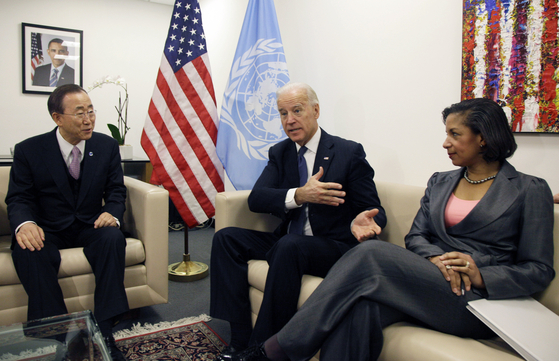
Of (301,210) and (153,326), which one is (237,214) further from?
(153,326)

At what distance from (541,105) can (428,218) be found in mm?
652

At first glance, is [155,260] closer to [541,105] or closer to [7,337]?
[7,337]

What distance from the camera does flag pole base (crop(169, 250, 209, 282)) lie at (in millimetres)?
2752

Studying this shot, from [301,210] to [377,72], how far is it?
3.20ft

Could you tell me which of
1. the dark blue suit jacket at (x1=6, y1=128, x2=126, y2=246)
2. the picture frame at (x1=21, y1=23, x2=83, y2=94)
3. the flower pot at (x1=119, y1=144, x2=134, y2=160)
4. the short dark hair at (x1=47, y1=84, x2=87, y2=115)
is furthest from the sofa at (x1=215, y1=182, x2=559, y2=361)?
the picture frame at (x1=21, y1=23, x2=83, y2=94)

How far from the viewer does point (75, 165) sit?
2.17 meters

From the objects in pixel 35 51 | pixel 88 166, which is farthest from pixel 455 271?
pixel 35 51

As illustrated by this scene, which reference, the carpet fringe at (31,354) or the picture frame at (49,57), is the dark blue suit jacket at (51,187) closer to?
the carpet fringe at (31,354)

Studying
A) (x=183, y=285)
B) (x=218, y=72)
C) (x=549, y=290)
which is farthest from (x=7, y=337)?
(x=218, y=72)

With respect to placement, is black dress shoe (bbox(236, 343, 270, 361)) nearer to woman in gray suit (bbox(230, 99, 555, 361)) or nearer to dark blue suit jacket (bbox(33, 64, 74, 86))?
woman in gray suit (bbox(230, 99, 555, 361))

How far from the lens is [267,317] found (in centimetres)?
155

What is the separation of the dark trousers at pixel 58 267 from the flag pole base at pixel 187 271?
0.83 meters

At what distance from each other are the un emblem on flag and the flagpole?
84 centimetres

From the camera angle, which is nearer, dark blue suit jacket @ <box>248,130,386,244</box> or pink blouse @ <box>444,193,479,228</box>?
pink blouse @ <box>444,193,479,228</box>
